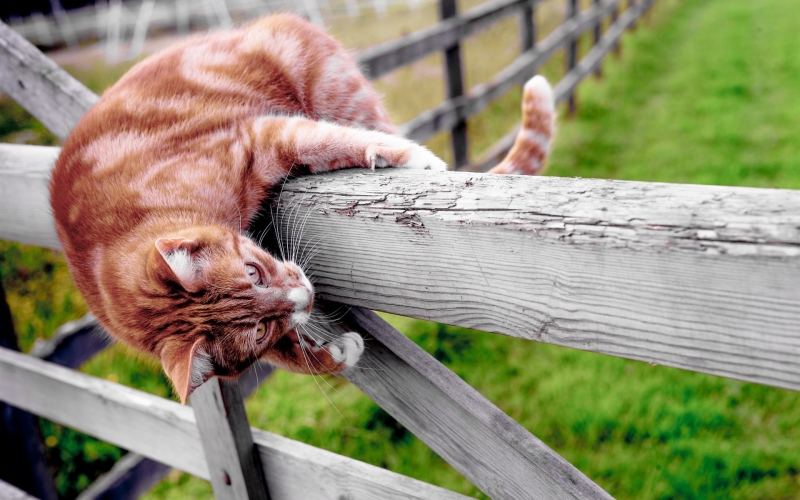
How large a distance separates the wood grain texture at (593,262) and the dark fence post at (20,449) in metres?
2.22

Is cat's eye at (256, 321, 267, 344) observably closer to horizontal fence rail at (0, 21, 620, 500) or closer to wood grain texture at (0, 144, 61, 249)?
horizontal fence rail at (0, 21, 620, 500)

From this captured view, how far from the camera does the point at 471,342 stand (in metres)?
3.44

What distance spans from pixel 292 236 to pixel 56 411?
5.01ft

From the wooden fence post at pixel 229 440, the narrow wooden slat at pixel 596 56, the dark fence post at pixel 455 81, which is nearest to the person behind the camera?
the wooden fence post at pixel 229 440

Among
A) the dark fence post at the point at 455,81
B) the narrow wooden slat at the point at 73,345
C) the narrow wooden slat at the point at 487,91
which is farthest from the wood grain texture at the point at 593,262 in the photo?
the dark fence post at the point at 455,81

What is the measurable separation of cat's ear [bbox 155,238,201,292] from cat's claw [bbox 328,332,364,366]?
0.32 metres

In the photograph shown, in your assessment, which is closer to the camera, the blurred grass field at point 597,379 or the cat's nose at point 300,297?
the cat's nose at point 300,297

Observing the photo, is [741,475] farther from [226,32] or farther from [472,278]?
[226,32]

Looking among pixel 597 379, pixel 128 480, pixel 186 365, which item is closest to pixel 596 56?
pixel 597 379

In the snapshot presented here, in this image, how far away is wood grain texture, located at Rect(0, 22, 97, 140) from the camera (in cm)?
166

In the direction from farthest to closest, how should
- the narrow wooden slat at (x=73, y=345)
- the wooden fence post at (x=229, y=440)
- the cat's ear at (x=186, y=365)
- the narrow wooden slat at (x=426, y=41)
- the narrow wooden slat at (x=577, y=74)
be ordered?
the narrow wooden slat at (x=577, y=74), the narrow wooden slat at (x=426, y=41), the narrow wooden slat at (x=73, y=345), the wooden fence post at (x=229, y=440), the cat's ear at (x=186, y=365)

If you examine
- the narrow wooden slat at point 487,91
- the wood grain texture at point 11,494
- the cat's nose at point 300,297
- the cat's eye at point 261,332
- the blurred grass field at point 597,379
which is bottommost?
the blurred grass field at point 597,379

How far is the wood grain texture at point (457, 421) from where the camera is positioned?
1063 millimetres

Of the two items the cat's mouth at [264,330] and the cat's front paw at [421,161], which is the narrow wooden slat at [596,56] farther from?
the cat's mouth at [264,330]
